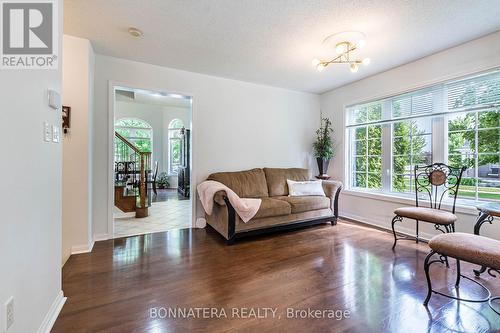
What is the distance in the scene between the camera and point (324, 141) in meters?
4.62

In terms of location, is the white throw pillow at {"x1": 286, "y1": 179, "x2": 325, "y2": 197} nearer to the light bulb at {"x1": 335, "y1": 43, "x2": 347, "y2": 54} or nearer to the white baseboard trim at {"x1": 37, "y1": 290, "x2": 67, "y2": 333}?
the light bulb at {"x1": 335, "y1": 43, "x2": 347, "y2": 54}

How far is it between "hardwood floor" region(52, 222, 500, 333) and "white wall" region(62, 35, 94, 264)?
32 centimetres

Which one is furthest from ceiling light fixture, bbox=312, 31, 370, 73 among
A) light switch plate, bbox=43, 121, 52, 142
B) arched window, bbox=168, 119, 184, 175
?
arched window, bbox=168, 119, 184, 175

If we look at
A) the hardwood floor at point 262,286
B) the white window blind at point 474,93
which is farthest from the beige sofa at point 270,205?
the white window blind at point 474,93

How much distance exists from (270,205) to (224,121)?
1.71 metres

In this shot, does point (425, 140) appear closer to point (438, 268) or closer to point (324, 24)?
point (438, 268)

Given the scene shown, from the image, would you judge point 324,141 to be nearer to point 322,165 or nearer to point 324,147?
point 324,147

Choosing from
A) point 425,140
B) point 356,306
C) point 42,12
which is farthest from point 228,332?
point 425,140

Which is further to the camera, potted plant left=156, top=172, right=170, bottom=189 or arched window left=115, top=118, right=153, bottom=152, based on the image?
potted plant left=156, top=172, right=170, bottom=189

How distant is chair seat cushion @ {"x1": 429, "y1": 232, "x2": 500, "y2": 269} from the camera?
1.51 m

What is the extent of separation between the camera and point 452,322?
1.56 meters

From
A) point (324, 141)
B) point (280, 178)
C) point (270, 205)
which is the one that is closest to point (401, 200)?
point (324, 141)

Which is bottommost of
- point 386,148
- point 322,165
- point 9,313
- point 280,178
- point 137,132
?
point 9,313

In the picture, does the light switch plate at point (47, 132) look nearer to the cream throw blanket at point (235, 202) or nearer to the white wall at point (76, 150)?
the white wall at point (76, 150)
